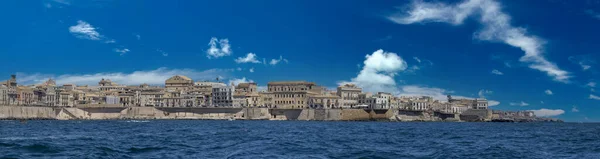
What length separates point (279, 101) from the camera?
152m

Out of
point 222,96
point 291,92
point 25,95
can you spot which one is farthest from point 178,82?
point 291,92

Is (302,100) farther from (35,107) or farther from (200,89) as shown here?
(35,107)

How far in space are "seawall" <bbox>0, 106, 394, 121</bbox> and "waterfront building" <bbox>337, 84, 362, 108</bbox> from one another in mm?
17537

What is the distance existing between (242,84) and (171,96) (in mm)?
18896

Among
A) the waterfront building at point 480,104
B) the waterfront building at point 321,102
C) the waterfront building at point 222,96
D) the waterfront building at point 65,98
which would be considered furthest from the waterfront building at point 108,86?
the waterfront building at point 480,104

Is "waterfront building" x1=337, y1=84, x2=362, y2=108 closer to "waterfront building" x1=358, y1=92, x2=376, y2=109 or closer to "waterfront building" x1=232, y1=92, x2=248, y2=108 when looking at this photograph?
"waterfront building" x1=358, y1=92, x2=376, y2=109

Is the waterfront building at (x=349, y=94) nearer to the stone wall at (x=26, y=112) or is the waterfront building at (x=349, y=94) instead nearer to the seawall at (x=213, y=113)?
the seawall at (x=213, y=113)

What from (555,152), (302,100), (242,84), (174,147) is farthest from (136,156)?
(242,84)

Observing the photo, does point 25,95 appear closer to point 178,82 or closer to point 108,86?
point 108,86

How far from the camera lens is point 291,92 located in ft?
493

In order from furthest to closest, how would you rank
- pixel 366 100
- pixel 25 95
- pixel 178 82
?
pixel 178 82
pixel 366 100
pixel 25 95

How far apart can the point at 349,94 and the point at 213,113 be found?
37272 millimetres

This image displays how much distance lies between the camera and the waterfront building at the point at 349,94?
157375mm

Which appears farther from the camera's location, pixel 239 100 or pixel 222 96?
pixel 222 96
